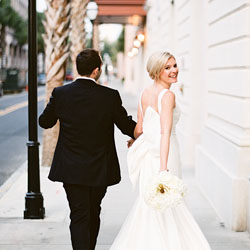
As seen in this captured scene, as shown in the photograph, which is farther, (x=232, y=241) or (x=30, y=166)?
(x=30, y=166)

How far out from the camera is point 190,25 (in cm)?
1038

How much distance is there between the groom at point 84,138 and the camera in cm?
427

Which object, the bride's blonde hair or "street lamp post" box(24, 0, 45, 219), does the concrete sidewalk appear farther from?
the bride's blonde hair

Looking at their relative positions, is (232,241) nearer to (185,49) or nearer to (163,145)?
(163,145)

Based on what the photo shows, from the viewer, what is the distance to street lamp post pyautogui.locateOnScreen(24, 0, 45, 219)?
6.40 m

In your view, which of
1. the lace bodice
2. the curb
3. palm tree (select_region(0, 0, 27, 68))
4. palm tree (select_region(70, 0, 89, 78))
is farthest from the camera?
palm tree (select_region(0, 0, 27, 68))

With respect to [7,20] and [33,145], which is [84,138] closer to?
[33,145]

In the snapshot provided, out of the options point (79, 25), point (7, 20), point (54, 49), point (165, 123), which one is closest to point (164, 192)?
point (165, 123)

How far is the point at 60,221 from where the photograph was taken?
6312 millimetres

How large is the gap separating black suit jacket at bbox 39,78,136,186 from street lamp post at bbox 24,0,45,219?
2.16 meters

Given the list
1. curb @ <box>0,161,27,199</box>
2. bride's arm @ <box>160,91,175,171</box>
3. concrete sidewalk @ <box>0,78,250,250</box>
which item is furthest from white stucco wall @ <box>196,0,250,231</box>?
curb @ <box>0,161,27,199</box>

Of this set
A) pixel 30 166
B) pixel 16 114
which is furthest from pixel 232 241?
pixel 16 114

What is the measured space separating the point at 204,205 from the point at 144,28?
2208 cm

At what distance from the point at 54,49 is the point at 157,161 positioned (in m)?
5.98
